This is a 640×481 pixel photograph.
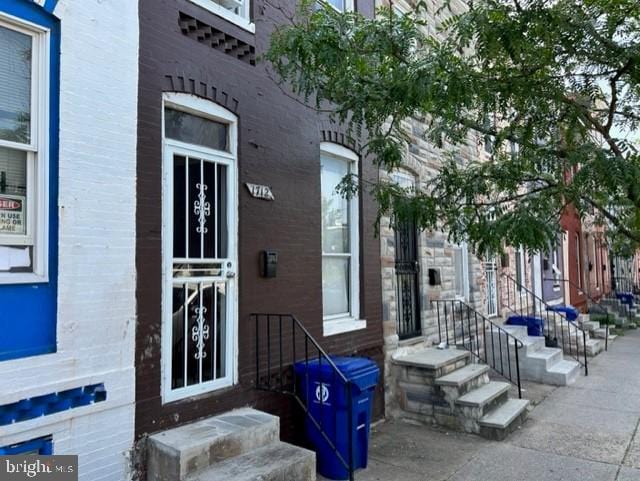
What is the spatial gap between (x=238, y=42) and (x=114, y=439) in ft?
12.2

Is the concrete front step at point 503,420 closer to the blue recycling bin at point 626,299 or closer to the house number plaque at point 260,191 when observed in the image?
the house number plaque at point 260,191

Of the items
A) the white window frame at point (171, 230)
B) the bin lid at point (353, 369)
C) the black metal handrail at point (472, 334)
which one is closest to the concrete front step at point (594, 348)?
the black metal handrail at point (472, 334)

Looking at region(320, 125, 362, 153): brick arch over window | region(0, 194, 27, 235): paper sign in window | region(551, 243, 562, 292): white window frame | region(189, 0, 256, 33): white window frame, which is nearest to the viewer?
region(0, 194, 27, 235): paper sign in window

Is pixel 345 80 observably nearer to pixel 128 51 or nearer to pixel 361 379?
pixel 128 51

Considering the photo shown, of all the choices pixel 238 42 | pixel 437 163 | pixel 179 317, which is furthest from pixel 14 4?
pixel 437 163

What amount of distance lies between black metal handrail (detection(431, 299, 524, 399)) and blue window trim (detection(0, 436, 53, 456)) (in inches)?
234

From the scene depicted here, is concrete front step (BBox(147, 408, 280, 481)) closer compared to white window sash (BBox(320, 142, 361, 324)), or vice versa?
concrete front step (BBox(147, 408, 280, 481))

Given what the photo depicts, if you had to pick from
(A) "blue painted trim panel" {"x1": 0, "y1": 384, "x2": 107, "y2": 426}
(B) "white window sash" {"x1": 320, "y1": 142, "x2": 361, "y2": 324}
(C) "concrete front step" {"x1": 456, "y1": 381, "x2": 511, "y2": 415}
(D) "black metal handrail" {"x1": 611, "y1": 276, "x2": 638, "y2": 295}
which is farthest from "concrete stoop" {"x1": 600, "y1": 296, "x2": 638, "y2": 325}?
(A) "blue painted trim panel" {"x1": 0, "y1": 384, "x2": 107, "y2": 426}

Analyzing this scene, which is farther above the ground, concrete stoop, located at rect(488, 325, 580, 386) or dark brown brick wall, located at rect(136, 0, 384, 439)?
dark brown brick wall, located at rect(136, 0, 384, 439)

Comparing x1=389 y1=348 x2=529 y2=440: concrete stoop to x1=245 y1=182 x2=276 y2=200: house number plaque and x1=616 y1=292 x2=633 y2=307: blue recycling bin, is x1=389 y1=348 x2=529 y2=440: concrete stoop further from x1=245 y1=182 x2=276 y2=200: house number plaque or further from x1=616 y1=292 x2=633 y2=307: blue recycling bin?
x1=616 y1=292 x2=633 y2=307: blue recycling bin

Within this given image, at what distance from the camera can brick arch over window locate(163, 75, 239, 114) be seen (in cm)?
426

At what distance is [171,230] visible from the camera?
4.20m

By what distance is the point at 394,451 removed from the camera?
541 centimetres

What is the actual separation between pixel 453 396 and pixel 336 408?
7.05 ft
